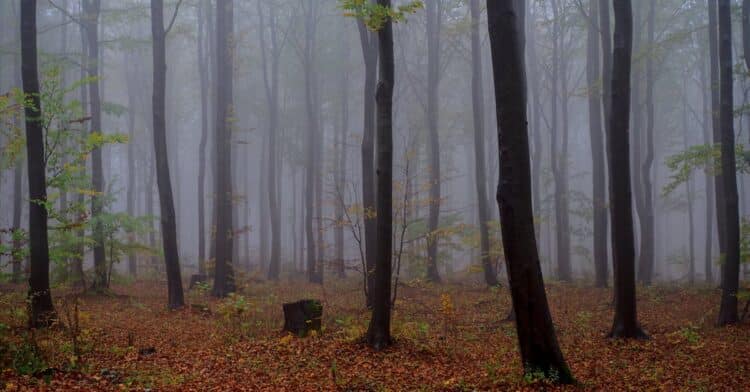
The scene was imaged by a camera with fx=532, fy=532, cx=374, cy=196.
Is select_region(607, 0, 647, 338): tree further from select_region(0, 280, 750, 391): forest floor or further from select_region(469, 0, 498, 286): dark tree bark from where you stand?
select_region(469, 0, 498, 286): dark tree bark

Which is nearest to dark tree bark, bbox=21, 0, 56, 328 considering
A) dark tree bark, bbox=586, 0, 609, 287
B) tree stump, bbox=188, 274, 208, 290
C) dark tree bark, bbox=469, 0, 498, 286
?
tree stump, bbox=188, 274, 208, 290

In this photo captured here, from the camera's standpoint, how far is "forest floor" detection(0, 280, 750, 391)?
6.84 metres

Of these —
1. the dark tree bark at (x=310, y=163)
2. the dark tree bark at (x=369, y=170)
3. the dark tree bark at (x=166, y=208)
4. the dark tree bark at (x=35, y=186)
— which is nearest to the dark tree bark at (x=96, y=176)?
the dark tree bark at (x=166, y=208)

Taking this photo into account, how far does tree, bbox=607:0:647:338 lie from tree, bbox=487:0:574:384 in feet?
14.0

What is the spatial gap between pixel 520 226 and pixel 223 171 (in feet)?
43.0

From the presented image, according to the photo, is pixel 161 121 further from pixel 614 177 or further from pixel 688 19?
pixel 688 19

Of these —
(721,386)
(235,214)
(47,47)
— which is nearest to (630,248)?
(721,386)

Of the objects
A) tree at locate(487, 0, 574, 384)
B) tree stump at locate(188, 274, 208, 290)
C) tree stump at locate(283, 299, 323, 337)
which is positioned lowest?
tree stump at locate(188, 274, 208, 290)

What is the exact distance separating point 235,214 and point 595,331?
2225cm

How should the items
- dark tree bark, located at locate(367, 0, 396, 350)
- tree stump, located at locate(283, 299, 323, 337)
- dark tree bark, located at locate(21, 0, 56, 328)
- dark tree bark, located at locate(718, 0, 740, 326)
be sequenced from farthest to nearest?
dark tree bark, located at locate(718, 0, 740, 326) < tree stump, located at locate(283, 299, 323, 337) < dark tree bark, located at locate(21, 0, 56, 328) < dark tree bark, located at locate(367, 0, 396, 350)

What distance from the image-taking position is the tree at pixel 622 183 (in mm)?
9938

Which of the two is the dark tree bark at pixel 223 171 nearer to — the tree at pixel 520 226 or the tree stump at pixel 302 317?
the tree stump at pixel 302 317

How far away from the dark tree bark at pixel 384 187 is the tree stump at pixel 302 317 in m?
1.78

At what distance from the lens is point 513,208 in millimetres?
6367
